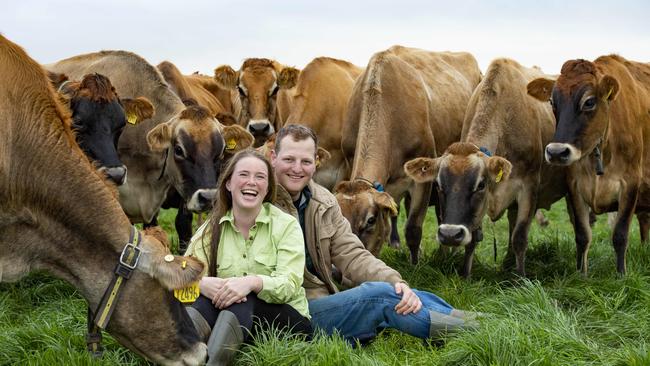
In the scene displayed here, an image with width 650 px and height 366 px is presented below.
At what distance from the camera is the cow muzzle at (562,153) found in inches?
297

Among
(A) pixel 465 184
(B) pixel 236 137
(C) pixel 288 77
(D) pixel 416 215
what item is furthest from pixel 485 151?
(C) pixel 288 77

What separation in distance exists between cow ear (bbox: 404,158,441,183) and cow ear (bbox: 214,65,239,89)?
13.2 ft

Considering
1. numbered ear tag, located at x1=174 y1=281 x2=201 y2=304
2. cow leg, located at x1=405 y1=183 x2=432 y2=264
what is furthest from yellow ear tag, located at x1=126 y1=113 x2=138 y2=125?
numbered ear tag, located at x1=174 y1=281 x2=201 y2=304

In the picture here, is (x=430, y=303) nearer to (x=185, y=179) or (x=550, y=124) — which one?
(x=185, y=179)

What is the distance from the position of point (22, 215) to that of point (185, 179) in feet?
13.5

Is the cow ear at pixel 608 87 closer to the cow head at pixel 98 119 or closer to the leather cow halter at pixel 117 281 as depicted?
the cow head at pixel 98 119

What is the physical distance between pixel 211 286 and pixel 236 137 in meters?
4.16

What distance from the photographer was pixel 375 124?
28.3ft

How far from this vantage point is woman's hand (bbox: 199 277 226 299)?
461cm

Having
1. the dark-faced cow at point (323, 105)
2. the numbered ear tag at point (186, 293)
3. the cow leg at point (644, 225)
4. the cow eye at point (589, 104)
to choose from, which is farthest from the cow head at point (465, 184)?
the cow leg at point (644, 225)

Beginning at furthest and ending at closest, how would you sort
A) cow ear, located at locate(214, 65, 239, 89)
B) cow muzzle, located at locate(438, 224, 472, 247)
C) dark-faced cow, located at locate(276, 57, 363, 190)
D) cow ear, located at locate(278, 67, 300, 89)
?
1. cow ear, located at locate(214, 65, 239, 89)
2. cow ear, located at locate(278, 67, 300, 89)
3. dark-faced cow, located at locate(276, 57, 363, 190)
4. cow muzzle, located at locate(438, 224, 472, 247)

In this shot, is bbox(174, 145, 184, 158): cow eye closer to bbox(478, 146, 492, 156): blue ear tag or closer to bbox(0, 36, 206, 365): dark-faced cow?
bbox(478, 146, 492, 156): blue ear tag

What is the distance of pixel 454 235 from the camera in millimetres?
7160

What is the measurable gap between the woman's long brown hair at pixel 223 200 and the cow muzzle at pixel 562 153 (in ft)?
11.4
